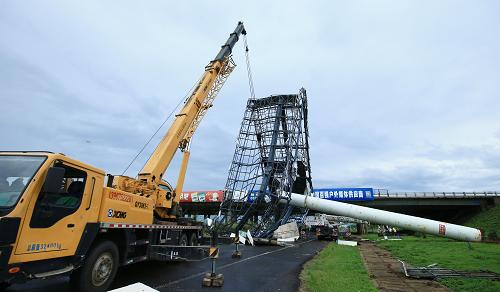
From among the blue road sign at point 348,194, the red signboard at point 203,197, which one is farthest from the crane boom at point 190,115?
the red signboard at point 203,197

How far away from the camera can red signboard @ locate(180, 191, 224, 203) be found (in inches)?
2187

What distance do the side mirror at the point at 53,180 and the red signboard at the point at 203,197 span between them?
49398mm

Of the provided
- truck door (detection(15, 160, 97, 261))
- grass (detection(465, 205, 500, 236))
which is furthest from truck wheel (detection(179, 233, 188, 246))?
grass (detection(465, 205, 500, 236))

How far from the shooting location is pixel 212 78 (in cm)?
1725

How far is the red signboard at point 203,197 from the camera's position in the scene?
5555 centimetres

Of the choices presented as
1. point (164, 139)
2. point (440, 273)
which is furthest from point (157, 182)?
point (440, 273)

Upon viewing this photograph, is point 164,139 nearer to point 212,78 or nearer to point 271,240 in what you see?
point 212,78

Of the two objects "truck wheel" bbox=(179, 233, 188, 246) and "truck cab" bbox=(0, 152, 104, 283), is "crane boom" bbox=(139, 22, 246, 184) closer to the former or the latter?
"truck wheel" bbox=(179, 233, 188, 246)

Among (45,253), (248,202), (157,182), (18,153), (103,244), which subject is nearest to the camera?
(45,253)

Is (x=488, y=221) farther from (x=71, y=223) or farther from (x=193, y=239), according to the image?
(x=71, y=223)

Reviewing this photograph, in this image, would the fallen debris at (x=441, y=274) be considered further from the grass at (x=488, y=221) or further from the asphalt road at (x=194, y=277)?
the grass at (x=488, y=221)

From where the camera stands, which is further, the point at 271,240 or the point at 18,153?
the point at 271,240

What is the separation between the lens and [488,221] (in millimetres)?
41812

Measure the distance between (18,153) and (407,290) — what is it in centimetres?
1049
